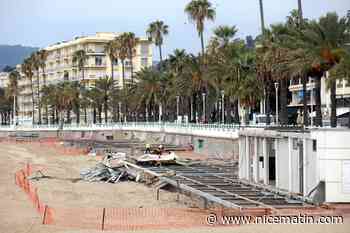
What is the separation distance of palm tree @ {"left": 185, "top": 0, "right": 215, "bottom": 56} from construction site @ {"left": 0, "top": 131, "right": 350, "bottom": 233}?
29.0 meters

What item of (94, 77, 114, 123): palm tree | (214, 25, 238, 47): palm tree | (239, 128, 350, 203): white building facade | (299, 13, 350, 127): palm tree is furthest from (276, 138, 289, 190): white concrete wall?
(94, 77, 114, 123): palm tree

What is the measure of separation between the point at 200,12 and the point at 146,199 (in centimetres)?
5350

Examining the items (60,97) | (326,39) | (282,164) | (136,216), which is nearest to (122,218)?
(136,216)

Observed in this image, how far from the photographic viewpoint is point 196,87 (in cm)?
8581

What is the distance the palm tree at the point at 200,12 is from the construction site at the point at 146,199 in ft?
95.0

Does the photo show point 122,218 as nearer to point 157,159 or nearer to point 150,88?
point 157,159

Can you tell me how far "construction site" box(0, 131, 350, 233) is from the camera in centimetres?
2169

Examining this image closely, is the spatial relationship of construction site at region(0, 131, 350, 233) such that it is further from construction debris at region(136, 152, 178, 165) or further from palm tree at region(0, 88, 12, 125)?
palm tree at region(0, 88, 12, 125)

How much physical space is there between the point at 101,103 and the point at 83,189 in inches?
3559

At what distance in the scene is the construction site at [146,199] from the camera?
854 inches

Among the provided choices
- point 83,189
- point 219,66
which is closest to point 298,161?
point 83,189

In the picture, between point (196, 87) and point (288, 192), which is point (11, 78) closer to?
point (196, 87)

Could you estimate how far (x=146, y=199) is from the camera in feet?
105

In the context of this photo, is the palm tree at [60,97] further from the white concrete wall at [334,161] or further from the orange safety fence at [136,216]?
A: the white concrete wall at [334,161]
